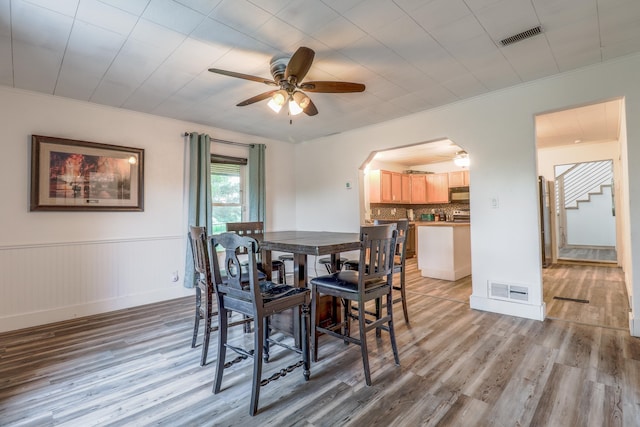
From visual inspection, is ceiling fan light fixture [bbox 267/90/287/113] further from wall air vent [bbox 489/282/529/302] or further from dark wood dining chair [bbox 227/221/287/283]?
wall air vent [bbox 489/282/529/302]

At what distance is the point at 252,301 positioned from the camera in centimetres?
183

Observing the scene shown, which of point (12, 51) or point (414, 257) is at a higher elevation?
point (12, 51)

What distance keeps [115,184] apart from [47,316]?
63.9 inches

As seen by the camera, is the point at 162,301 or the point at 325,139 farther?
the point at 325,139

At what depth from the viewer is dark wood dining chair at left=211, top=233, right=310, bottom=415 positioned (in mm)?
1763

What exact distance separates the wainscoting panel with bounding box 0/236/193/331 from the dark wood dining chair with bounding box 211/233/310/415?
251 centimetres

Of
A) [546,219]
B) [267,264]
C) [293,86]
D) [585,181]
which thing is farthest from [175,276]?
[585,181]

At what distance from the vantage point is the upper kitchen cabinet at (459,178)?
23.8ft

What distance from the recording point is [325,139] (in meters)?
5.30

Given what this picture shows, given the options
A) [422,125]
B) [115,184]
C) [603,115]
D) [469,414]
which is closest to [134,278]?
[115,184]

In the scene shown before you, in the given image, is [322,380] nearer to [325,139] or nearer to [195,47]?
[195,47]

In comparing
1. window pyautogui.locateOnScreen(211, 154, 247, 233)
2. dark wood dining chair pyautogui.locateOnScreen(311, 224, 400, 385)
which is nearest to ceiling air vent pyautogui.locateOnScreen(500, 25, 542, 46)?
dark wood dining chair pyautogui.locateOnScreen(311, 224, 400, 385)

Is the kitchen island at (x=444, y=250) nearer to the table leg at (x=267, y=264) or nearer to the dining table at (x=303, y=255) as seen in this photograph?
the dining table at (x=303, y=255)

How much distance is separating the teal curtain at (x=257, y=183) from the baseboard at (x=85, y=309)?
4.97 feet
